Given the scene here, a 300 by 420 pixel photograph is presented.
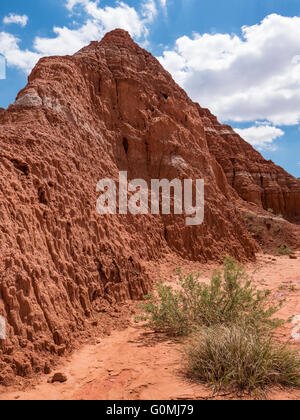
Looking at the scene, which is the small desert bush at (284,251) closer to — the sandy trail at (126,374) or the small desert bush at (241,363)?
the sandy trail at (126,374)

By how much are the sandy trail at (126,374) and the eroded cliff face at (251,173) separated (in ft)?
89.2

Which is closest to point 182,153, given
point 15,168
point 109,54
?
point 109,54

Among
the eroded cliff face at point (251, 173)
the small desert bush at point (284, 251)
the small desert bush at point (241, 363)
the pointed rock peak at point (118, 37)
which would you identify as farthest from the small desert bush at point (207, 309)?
the eroded cliff face at point (251, 173)

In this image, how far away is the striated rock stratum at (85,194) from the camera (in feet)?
15.0

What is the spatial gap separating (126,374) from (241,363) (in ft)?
5.00

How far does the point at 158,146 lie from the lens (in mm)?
13289

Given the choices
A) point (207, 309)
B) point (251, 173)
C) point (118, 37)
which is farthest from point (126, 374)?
point (251, 173)

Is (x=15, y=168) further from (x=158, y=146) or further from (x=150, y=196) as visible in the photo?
(x=158, y=146)

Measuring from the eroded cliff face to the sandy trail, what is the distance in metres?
27.2

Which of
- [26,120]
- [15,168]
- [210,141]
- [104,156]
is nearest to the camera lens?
[15,168]

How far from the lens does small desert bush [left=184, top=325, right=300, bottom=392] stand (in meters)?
3.26

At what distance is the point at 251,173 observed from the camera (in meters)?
32.9
